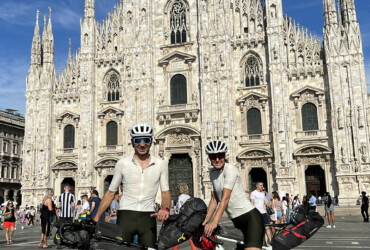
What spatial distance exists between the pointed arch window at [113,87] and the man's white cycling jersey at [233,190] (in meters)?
28.0

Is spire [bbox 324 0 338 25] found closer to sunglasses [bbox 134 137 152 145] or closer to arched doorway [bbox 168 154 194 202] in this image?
arched doorway [bbox 168 154 194 202]

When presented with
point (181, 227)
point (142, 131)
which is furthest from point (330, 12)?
point (181, 227)

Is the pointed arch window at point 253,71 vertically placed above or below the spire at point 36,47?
below

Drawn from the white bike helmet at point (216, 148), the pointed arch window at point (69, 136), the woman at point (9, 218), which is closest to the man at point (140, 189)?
the white bike helmet at point (216, 148)

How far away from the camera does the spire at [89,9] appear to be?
33094mm

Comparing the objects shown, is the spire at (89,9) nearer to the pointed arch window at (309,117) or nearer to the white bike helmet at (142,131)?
the pointed arch window at (309,117)

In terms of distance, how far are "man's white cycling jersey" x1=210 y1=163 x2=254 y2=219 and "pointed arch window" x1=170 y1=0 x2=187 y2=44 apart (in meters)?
27.3

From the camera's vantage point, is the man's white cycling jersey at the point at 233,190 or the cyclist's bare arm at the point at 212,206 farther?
the man's white cycling jersey at the point at 233,190

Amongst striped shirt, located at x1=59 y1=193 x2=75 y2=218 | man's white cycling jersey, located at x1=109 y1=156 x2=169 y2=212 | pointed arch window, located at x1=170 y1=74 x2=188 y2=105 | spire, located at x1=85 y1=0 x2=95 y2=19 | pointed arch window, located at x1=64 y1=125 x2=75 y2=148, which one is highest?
spire, located at x1=85 y1=0 x2=95 y2=19

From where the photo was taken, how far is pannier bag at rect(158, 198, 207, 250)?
3.63m

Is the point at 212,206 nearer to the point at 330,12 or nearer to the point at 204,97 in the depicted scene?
the point at 204,97

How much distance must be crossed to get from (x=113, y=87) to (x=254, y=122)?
11.6 metres

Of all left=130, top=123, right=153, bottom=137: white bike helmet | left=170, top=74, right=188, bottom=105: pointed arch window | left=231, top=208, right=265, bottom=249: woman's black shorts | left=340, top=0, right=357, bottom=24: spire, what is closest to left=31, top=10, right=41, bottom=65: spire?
left=170, top=74, right=188, bottom=105: pointed arch window

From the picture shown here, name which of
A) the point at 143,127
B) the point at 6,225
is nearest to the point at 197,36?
the point at 6,225
